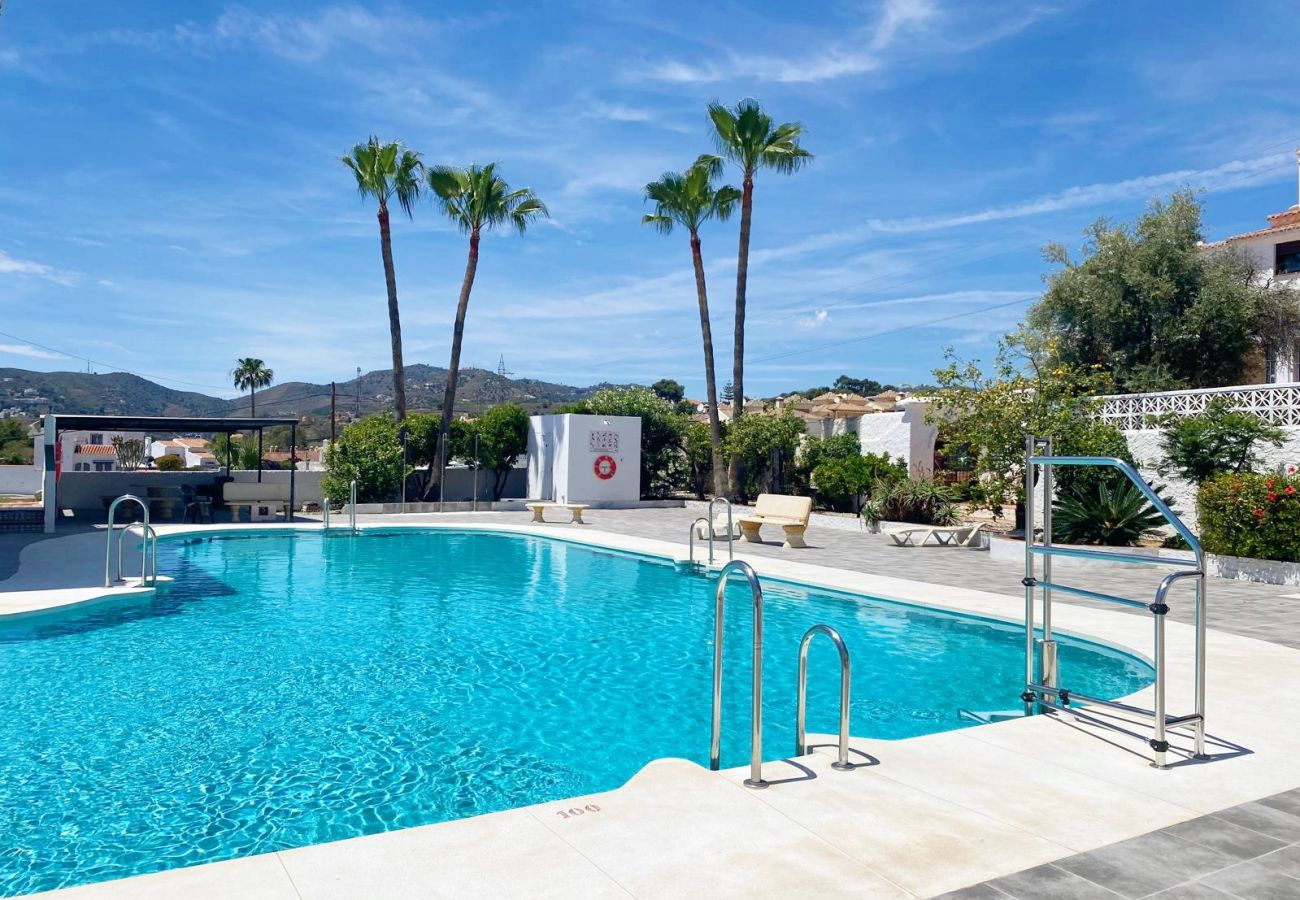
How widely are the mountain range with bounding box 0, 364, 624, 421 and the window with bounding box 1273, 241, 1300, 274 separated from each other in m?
65.5

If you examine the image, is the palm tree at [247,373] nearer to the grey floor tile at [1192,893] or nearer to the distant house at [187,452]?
the distant house at [187,452]

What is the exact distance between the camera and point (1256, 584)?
1218 centimetres

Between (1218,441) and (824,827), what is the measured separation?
48.7 ft

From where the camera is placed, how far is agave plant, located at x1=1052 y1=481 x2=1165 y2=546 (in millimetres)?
14914

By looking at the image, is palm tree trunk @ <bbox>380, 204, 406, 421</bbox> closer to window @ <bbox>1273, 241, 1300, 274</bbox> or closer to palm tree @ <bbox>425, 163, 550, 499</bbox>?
palm tree @ <bbox>425, 163, 550, 499</bbox>

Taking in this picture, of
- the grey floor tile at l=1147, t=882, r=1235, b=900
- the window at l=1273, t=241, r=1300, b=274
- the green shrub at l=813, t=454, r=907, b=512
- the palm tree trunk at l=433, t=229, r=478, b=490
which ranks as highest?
the window at l=1273, t=241, r=1300, b=274

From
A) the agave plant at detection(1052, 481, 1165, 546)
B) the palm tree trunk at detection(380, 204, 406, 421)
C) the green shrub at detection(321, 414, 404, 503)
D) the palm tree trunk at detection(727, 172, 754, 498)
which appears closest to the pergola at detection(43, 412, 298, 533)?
the green shrub at detection(321, 414, 404, 503)

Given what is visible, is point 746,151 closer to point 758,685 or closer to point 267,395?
point 758,685

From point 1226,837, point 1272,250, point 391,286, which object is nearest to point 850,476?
point 391,286

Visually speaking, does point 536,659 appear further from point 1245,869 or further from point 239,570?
point 239,570

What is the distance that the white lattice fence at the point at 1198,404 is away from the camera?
15.7m

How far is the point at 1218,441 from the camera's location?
15.3m

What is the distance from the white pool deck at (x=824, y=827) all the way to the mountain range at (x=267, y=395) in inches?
3190

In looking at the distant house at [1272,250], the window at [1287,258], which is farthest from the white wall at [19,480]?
the window at [1287,258]
